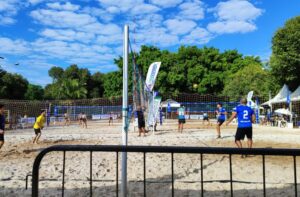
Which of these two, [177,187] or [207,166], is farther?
[207,166]

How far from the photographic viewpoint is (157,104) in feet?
63.3

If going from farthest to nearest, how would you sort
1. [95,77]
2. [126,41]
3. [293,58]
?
[95,77] < [293,58] < [126,41]

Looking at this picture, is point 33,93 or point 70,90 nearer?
point 70,90

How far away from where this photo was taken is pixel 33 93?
68438 mm

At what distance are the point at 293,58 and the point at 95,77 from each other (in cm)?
5677

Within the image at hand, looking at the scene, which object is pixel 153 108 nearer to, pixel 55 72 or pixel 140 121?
pixel 140 121

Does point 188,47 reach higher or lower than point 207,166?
higher

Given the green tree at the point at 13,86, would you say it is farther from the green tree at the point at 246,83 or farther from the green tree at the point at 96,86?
the green tree at the point at 246,83

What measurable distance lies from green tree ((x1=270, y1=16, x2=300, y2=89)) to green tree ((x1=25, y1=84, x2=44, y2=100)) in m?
46.7

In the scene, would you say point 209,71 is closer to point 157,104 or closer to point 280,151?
point 157,104

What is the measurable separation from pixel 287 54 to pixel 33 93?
52067mm

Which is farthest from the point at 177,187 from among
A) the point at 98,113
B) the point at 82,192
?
the point at 98,113

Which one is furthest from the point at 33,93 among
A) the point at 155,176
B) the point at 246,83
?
the point at 155,176

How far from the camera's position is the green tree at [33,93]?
6631cm
